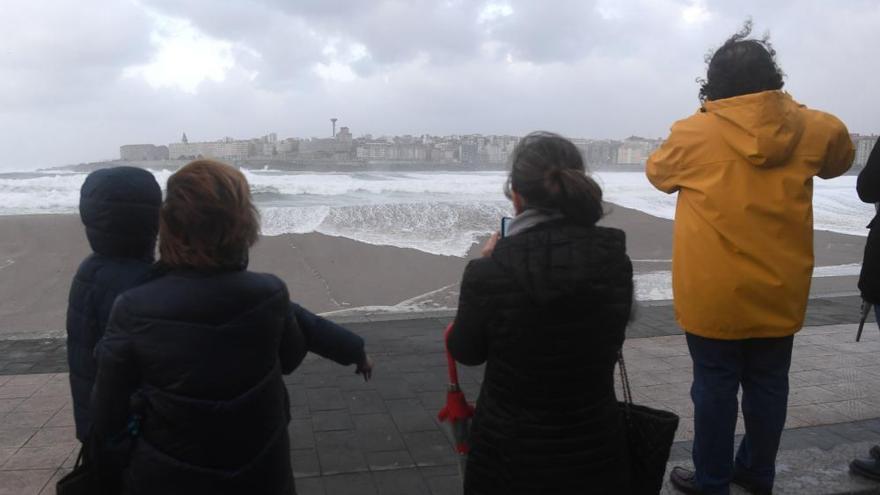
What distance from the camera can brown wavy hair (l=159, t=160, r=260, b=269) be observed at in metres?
1.92

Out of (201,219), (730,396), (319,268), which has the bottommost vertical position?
(319,268)

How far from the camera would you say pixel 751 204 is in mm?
2777

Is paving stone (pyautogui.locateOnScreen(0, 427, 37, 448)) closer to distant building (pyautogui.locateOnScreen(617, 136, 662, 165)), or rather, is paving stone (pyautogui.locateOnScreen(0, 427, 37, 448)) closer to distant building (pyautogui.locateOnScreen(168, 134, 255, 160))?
distant building (pyautogui.locateOnScreen(168, 134, 255, 160))

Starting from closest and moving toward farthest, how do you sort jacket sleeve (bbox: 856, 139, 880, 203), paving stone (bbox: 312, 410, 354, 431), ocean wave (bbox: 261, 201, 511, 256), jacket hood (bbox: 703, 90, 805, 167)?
jacket hood (bbox: 703, 90, 805, 167), jacket sleeve (bbox: 856, 139, 880, 203), paving stone (bbox: 312, 410, 354, 431), ocean wave (bbox: 261, 201, 511, 256)

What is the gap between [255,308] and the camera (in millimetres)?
1970

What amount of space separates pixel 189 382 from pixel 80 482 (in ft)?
1.51

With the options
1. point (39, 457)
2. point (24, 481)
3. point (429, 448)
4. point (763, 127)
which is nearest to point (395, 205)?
point (429, 448)

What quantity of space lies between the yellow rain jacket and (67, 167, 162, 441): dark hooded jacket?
6.78 ft

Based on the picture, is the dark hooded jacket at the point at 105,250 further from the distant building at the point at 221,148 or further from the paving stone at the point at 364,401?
the distant building at the point at 221,148

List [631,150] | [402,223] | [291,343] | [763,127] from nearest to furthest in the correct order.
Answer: [291,343], [763,127], [402,223], [631,150]

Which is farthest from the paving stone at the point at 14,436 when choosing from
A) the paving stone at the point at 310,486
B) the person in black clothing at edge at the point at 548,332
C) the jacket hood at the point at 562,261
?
the jacket hood at the point at 562,261

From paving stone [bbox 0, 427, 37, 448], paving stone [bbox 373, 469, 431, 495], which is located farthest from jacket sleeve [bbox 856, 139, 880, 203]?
paving stone [bbox 0, 427, 37, 448]

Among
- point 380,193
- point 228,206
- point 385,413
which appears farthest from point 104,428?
point 380,193

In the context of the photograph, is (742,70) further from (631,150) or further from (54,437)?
(631,150)
